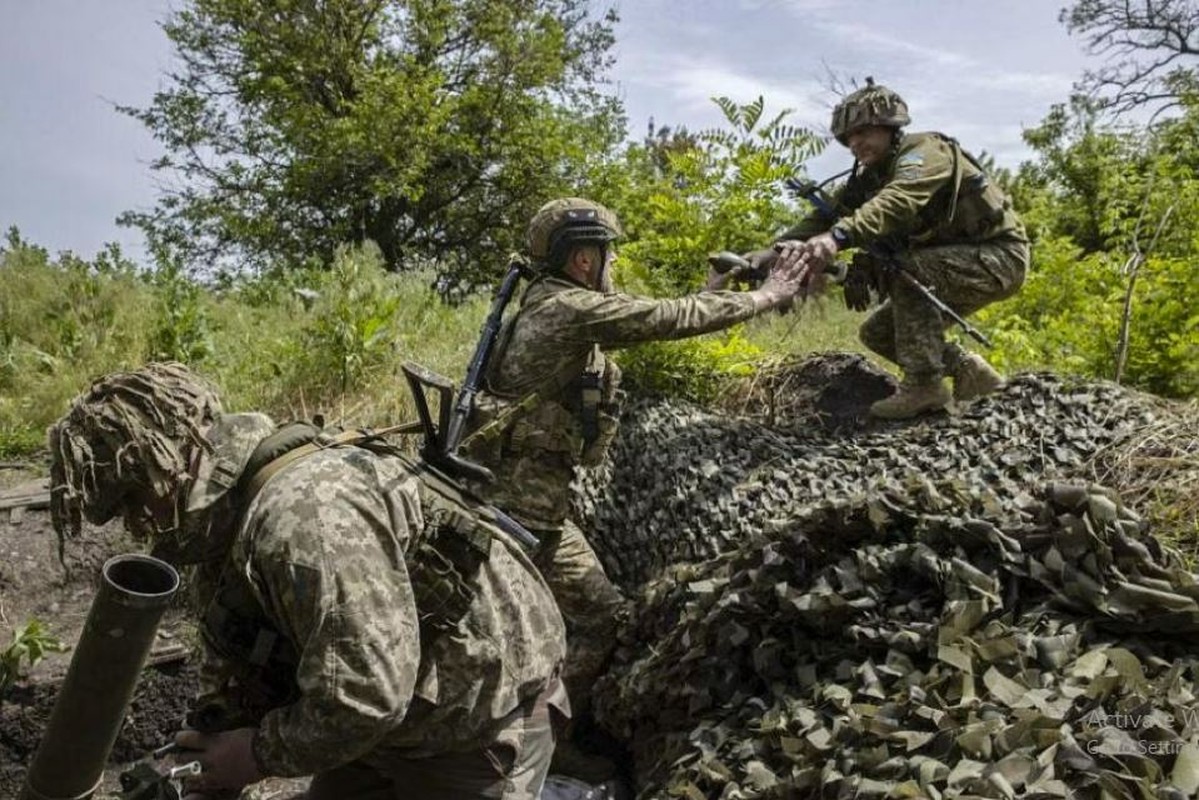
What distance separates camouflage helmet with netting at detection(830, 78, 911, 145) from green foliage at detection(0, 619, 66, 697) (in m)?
4.40

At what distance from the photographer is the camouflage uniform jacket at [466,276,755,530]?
4.27 metres

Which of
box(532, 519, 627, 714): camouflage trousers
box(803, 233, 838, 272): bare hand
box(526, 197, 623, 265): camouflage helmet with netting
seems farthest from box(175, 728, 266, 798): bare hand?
Answer: box(803, 233, 838, 272): bare hand

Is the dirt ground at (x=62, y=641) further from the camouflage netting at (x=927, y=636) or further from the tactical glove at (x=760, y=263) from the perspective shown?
the tactical glove at (x=760, y=263)

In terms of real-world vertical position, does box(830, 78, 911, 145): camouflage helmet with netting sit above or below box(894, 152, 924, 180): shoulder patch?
above

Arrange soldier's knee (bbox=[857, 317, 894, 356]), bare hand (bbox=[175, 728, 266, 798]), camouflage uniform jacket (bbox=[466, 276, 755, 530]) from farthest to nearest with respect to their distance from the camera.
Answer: soldier's knee (bbox=[857, 317, 894, 356]) → camouflage uniform jacket (bbox=[466, 276, 755, 530]) → bare hand (bbox=[175, 728, 266, 798])

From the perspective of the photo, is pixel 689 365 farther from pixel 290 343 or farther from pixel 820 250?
pixel 290 343

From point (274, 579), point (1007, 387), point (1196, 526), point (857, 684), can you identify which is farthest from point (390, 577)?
point (1007, 387)

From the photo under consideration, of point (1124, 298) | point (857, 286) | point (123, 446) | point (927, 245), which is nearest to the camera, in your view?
point (123, 446)

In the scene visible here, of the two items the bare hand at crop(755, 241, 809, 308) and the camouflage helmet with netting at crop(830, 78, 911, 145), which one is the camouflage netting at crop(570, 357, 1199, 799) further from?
the camouflage helmet with netting at crop(830, 78, 911, 145)

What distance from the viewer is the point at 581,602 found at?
4406 millimetres

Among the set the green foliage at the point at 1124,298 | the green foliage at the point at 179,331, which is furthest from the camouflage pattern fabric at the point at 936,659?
the green foliage at the point at 179,331

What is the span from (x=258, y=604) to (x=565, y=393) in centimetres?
224

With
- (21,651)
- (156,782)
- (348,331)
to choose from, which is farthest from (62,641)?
(156,782)

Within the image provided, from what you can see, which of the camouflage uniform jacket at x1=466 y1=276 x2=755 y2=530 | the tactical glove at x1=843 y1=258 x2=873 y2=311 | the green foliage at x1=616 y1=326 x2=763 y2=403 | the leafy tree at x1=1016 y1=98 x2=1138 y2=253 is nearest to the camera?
the camouflage uniform jacket at x1=466 y1=276 x2=755 y2=530
